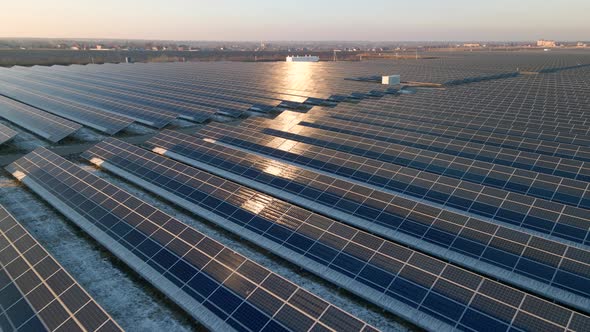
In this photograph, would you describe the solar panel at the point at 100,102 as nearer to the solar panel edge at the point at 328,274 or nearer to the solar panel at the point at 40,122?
the solar panel at the point at 40,122

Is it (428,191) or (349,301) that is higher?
(428,191)

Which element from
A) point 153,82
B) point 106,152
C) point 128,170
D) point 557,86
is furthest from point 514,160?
point 153,82

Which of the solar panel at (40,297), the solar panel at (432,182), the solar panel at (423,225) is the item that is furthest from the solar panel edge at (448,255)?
the solar panel at (40,297)

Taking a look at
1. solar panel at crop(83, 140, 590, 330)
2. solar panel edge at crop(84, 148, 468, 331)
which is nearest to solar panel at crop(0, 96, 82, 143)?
solar panel at crop(83, 140, 590, 330)

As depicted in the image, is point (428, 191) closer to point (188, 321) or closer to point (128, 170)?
point (188, 321)

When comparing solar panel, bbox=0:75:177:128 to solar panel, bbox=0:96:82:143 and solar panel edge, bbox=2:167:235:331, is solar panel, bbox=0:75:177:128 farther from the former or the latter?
solar panel edge, bbox=2:167:235:331
